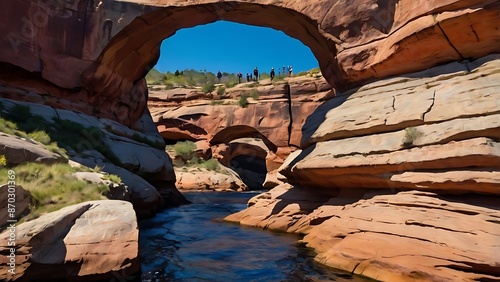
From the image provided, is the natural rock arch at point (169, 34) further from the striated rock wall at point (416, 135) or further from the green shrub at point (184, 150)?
the green shrub at point (184, 150)

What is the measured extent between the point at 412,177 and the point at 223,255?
4368 millimetres

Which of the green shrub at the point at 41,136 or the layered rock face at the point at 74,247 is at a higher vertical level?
the green shrub at the point at 41,136

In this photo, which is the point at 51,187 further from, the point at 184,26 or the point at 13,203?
the point at 184,26

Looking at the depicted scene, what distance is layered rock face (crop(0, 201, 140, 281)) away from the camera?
4.68m

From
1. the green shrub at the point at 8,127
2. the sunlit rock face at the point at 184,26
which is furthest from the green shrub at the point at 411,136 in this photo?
the green shrub at the point at 8,127

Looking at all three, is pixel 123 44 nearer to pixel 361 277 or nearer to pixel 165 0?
pixel 165 0

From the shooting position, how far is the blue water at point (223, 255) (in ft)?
19.0

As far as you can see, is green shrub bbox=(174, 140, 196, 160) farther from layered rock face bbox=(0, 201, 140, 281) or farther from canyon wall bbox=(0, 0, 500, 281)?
layered rock face bbox=(0, 201, 140, 281)

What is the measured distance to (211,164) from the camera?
3089 cm

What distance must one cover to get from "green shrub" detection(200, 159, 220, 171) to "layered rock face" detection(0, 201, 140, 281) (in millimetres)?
25021

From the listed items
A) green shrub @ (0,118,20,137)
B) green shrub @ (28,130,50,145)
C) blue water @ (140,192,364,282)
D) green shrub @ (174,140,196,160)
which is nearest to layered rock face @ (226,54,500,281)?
blue water @ (140,192,364,282)

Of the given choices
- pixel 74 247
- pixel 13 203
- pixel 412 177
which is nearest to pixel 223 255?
pixel 74 247

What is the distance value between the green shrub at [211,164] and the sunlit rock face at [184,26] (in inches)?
548

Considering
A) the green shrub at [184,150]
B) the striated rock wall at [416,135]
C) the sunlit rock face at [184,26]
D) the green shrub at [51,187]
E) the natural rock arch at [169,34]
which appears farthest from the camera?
the green shrub at [184,150]
